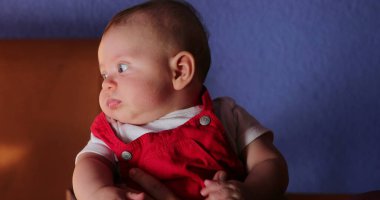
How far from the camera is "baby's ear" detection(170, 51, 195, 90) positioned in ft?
2.89

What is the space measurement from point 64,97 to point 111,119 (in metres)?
0.26

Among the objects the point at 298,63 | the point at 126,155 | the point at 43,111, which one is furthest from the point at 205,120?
the point at 298,63

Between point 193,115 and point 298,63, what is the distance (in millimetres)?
540

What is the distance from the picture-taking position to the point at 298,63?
1.36 metres

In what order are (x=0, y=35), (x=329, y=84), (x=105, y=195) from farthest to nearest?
(x=329, y=84) → (x=0, y=35) → (x=105, y=195)

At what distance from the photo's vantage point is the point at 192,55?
891 millimetres

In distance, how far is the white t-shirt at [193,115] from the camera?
0.88 meters

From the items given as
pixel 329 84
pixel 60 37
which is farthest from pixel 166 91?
pixel 329 84

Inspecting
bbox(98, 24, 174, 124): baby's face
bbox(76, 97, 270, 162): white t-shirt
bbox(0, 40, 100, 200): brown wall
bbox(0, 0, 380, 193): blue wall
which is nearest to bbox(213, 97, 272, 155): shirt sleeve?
bbox(76, 97, 270, 162): white t-shirt

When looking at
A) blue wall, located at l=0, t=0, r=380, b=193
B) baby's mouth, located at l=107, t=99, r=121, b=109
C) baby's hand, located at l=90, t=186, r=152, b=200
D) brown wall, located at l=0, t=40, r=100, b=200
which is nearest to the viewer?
baby's hand, located at l=90, t=186, r=152, b=200

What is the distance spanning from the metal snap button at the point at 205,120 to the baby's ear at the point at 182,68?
56 millimetres

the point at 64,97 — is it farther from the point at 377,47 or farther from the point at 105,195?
the point at 377,47

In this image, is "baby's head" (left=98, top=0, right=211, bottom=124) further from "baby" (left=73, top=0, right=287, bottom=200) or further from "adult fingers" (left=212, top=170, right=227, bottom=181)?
"adult fingers" (left=212, top=170, right=227, bottom=181)

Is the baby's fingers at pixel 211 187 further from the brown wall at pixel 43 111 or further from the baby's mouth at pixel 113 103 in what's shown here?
the brown wall at pixel 43 111
